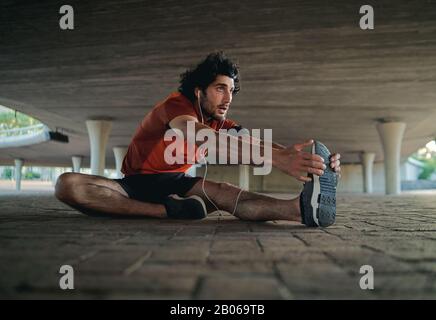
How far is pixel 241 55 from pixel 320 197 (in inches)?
314

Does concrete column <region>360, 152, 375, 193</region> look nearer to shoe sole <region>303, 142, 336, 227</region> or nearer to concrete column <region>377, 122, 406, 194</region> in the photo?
concrete column <region>377, 122, 406, 194</region>

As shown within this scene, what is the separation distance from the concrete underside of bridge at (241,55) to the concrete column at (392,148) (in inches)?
46.0

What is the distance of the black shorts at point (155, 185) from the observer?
3.84 meters

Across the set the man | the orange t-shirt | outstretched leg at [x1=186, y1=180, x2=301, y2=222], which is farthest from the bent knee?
outstretched leg at [x1=186, y1=180, x2=301, y2=222]

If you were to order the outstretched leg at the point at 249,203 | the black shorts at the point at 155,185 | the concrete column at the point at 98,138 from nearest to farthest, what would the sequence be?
the outstretched leg at the point at 249,203
the black shorts at the point at 155,185
the concrete column at the point at 98,138

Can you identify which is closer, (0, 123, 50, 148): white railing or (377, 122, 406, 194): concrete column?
(377, 122, 406, 194): concrete column

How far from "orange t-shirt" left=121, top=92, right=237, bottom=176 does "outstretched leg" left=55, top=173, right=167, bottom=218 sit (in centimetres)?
37

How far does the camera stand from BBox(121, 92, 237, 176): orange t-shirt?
3449 millimetres

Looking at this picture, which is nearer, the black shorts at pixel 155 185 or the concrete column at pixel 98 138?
the black shorts at pixel 155 185

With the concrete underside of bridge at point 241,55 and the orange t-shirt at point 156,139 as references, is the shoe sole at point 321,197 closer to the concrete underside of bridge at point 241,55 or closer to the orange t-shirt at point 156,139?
the orange t-shirt at point 156,139

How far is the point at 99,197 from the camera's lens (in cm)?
364

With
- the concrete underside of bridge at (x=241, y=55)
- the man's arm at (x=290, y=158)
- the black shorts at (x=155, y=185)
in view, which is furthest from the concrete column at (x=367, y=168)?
the man's arm at (x=290, y=158)
